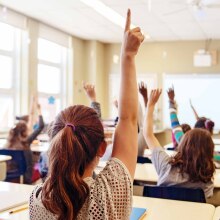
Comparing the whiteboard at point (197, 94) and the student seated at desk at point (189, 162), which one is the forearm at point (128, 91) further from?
the whiteboard at point (197, 94)

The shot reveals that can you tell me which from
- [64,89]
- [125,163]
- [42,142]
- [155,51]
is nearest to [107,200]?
[125,163]

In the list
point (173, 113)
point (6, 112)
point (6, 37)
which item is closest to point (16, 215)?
point (173, 113)

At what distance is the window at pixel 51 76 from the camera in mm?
6820

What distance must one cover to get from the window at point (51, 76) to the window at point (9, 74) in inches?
21.9

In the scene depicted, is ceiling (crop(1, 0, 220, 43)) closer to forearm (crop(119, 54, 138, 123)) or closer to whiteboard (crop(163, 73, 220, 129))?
whiteboard (crop(163, 73, 220, 129))

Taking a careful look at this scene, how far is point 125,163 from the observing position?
1.13 meters

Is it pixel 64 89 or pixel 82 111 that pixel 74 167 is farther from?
pixel 64 89

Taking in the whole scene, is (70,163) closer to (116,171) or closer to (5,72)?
(116,171)

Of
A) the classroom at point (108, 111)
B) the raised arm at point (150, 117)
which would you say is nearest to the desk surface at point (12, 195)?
the classroom at point (108, 111)

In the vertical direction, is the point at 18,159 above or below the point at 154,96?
below

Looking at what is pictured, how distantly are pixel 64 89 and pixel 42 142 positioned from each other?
242cm

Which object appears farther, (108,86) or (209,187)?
(108,86)

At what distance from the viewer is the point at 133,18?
6.03m

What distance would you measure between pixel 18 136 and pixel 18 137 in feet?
0.04
